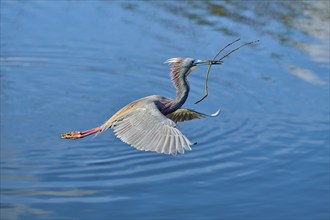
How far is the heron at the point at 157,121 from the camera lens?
619 cm

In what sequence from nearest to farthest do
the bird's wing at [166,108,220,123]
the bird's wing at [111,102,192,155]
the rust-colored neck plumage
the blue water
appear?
the bird's wing at [111,102,192,155] < the rust-colored neck plumage < the bird's wing at [166,108,220,123] < the blue water

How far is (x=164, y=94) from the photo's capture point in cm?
1288

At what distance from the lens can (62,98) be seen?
12.5 metres

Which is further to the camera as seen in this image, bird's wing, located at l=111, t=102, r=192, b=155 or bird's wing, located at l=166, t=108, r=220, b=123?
bird's wing, located at l=166, t=108, r=220, b=123

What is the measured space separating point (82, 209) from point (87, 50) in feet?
16.7

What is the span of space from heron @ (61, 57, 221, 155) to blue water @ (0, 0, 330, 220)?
300 cm

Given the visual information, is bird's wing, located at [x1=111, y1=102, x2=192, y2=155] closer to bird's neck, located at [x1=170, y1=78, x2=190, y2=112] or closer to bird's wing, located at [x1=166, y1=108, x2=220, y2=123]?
bird's neck, located at [x1=170, y1=78, x2=190, y2=112]

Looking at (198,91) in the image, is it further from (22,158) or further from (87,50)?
(22,158)

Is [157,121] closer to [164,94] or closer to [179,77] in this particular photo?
[179,77]

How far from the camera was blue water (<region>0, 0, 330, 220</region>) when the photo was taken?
998cm

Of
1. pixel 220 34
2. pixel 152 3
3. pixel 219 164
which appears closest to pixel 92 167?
pixel 219 164

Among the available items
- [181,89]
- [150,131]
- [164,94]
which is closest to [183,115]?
[181,89]

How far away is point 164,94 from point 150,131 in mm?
6524

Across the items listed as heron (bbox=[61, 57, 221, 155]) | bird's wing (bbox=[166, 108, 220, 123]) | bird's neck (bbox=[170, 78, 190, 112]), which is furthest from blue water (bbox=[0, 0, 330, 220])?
bird's neck (bbox=[170, 78, 190, 112])
